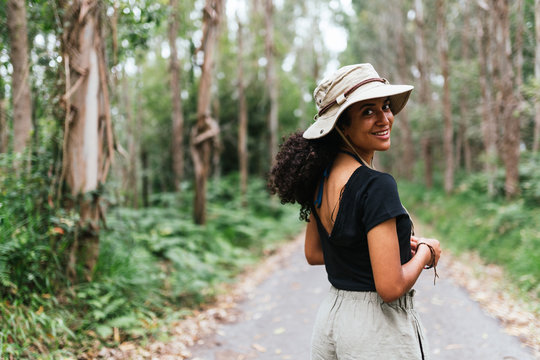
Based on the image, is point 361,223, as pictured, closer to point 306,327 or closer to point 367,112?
point 367,112

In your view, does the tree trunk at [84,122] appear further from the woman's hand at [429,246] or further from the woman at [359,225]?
the woman's hand at [429,246]

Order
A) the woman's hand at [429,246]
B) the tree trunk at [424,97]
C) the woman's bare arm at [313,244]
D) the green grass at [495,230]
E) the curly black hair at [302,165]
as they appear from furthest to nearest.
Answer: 1. the tree trunk at [424,97]
2. the green grass at [495,230]
3. the woman's bare arm at [313,244]
4. the curly black hair at [302,165]
5. the woman's hand at [429,246]

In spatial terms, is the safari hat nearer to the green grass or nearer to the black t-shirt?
the black t-shirt

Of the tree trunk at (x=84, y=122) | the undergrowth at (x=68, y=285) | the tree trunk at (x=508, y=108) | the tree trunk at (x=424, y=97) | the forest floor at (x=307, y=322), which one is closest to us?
the undergrowth at (x=68, y=285)

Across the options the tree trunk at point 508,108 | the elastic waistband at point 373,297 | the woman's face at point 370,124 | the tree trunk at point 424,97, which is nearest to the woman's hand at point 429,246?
the elastic waistband at point 373,297

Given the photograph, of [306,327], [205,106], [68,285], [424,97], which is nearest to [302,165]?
[68,285]

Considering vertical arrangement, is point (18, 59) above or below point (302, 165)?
above

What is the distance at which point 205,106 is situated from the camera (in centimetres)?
850

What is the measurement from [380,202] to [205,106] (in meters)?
7.28

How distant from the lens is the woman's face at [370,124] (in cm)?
185

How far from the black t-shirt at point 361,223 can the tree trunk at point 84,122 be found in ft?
12.3

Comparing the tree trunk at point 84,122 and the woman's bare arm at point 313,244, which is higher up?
the tree trunk at point 84,122

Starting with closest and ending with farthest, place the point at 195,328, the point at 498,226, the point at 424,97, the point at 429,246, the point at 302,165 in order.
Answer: the point at 429,246 → the point at 302,165 → the point at 195,328 → the point at 498,226 → the point at 424,97

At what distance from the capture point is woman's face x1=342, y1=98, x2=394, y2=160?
1847mm
